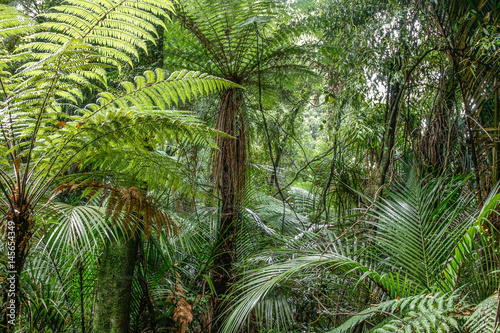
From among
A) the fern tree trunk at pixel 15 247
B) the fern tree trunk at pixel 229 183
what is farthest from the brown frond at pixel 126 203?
the fern tree trunk at pixel 229 183

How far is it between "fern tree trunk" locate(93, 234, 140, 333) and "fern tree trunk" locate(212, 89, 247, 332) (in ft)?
2.93

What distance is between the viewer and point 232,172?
2586 millimetres

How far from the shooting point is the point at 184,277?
298cm

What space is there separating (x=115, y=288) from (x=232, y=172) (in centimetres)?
127

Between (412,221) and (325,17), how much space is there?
1.89 meters

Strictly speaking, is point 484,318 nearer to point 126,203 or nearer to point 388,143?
point 126,203

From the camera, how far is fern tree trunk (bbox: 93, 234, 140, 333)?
5.31 ft

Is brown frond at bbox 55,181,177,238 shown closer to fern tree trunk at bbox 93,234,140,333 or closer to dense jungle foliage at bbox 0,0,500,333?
dense jungle foliage at bbox 0,0,500,333

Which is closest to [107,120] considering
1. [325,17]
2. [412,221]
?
[412,221]

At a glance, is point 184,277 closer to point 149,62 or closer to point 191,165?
point 191,165

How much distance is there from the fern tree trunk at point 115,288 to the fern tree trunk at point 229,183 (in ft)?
2.93

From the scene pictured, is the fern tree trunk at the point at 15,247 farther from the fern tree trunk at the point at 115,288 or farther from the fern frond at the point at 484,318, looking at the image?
the fern frond at the point at 484,318

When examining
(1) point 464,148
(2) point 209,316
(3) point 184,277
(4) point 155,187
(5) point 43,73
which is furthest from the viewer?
(3) point 184,277

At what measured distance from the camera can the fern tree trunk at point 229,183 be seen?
100.0 inches
